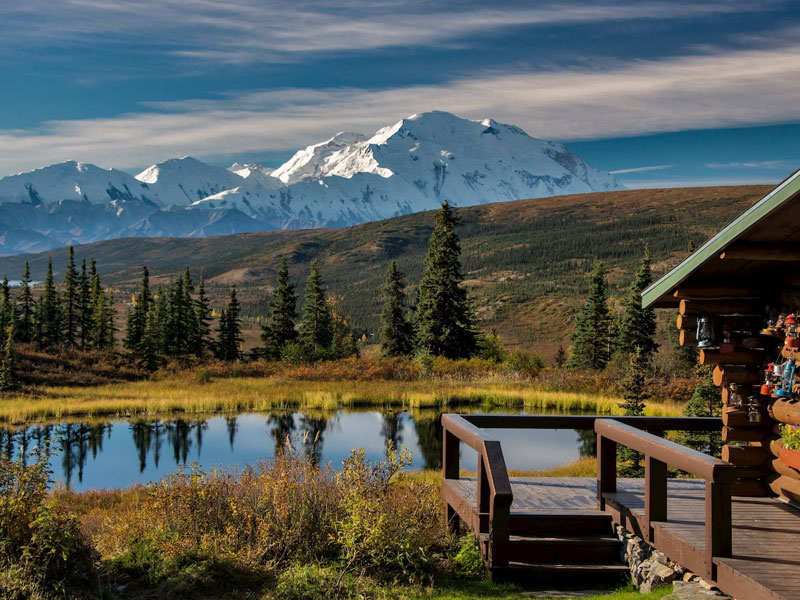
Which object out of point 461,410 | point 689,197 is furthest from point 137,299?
point 689,197

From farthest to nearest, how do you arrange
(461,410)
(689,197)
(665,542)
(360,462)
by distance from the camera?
(689,197) < (461,410) < (360,462) < (665,542)

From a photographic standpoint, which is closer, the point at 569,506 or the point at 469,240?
the point at 569,506

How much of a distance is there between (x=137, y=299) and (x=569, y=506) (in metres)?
45.5

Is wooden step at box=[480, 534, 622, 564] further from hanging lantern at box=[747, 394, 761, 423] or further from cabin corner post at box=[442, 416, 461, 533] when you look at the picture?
hanging lantern at box=[747, 394, 761, 423]

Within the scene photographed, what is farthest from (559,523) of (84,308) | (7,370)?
(84,308)

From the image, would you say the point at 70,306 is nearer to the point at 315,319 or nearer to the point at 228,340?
the point at 228,340

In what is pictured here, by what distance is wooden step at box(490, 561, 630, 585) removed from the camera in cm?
775

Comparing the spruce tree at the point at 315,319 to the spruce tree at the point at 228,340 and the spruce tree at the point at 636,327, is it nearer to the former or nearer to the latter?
the spruce tree at the point at 228,340

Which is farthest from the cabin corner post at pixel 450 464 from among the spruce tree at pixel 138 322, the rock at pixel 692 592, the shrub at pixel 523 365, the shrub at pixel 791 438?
the spruce tree at pixel 138 322

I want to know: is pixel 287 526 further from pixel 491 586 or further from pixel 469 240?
pixel 469 240

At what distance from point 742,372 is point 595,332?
3405 centimetres

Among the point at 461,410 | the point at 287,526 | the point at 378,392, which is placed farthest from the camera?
the point at 378,392

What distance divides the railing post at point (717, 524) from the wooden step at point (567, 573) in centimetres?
161

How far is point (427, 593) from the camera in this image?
724cm
